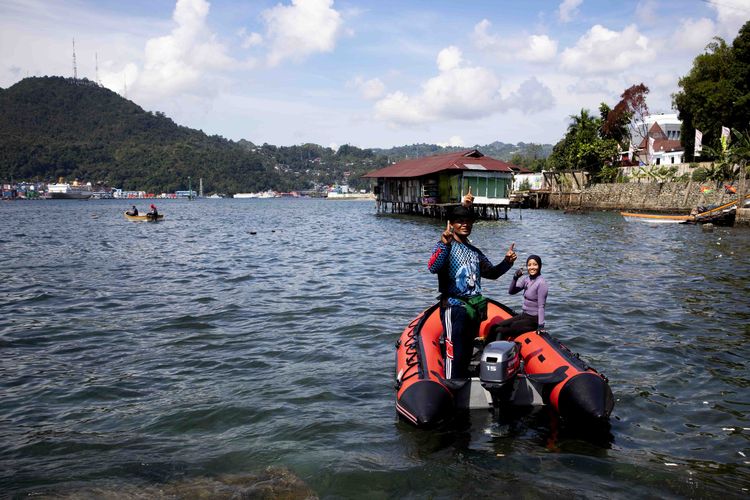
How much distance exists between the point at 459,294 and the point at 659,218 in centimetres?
3818

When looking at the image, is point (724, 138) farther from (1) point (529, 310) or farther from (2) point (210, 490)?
(2) point (210, 490)

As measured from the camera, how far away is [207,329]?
11.4m

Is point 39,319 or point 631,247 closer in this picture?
point 39,319

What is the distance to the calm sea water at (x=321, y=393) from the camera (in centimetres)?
552

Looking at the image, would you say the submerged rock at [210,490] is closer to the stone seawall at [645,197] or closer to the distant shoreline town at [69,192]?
the stone seawall at [645,197]

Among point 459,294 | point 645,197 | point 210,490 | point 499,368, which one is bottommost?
point 210,490

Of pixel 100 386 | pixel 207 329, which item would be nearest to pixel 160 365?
pixel 100 386

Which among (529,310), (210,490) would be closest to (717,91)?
(529,310)

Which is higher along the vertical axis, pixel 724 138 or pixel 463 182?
pixel 724 138

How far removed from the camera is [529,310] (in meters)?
7.81

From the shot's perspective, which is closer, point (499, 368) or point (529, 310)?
point (499, 368)

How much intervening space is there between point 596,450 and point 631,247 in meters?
21.0

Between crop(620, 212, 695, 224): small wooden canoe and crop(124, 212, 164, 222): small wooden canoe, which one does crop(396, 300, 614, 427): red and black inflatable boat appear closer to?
crop(620, 212, 695, 224): small wooden canoe

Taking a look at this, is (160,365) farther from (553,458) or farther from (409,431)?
(553,458)
